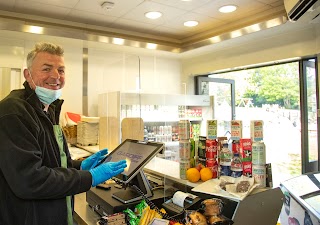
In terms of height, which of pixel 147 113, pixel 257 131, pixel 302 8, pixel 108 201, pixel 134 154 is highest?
pixel 302 8

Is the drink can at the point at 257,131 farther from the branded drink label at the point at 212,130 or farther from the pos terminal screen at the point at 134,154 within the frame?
the pos terminal screen at the point at 134,154

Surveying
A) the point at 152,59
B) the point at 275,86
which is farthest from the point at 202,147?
the point at 152,59

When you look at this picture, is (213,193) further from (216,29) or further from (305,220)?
(216,29)

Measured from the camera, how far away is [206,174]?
148cm

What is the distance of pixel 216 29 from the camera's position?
4176 mm

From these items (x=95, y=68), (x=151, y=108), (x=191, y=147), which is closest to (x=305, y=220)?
(x=191, y=147)

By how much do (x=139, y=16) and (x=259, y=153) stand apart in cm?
283

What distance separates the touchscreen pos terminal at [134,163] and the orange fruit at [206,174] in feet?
0.92

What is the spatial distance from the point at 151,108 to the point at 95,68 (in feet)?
3.88

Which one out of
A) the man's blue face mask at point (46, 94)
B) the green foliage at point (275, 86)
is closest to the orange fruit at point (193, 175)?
the man's blue face mask at point (46, 94)

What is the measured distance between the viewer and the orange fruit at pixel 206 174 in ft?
4.84

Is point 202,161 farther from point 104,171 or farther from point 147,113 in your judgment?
point 147,113

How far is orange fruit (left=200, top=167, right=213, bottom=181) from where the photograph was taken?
1.48 meters

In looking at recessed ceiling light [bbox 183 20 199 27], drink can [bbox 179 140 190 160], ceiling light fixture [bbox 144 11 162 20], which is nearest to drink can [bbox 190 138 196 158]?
drink can [bbox 179 140 190 160]
